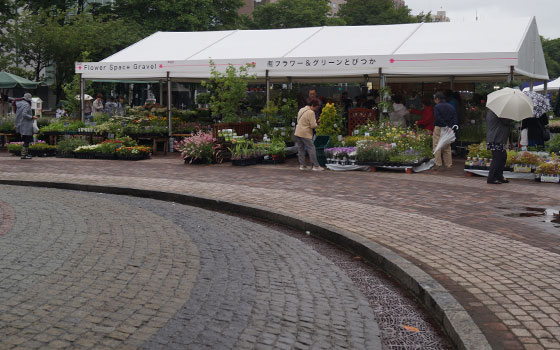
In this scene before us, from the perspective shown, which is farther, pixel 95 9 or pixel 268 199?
pixel 95 9

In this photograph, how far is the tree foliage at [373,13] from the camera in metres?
72.9

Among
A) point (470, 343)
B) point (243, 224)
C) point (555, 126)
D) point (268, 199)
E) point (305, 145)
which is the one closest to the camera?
point (470, 343)

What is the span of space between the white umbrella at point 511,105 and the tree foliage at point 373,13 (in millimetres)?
61181

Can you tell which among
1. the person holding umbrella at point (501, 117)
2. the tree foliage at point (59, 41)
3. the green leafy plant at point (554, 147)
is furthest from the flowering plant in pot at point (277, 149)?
the tree foliage at point (59, 41)

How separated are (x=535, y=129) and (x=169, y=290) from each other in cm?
1353

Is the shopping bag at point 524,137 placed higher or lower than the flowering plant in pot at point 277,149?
higher

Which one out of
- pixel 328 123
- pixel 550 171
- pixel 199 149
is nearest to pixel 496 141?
pixel 550 171

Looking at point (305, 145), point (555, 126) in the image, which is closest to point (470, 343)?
point (305, 145)

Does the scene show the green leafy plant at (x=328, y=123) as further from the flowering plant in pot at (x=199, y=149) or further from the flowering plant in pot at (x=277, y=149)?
the flowering plant in pot at (x=199, y=149)

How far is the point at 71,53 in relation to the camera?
129 ft

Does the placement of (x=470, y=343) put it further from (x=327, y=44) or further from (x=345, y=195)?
(x=327, y=44)

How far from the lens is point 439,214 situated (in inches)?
384

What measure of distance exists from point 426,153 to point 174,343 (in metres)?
13.5

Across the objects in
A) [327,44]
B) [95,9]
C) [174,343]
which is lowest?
[174,343]
